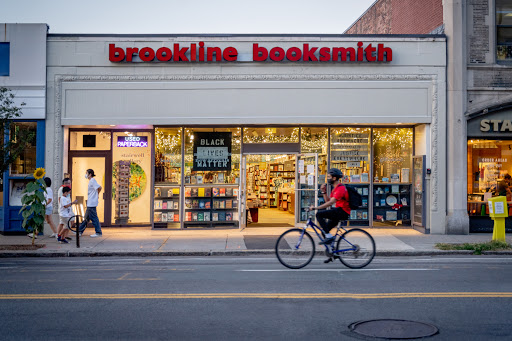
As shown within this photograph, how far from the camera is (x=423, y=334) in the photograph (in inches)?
230

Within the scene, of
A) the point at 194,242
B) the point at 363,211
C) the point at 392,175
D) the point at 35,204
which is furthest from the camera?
the point at 392,175

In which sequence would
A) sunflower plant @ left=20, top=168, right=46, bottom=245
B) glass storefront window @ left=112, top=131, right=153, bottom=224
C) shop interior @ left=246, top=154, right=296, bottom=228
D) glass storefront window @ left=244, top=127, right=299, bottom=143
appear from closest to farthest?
sunflower plant @ left=20, top=168, right=46, bottom=245
glass storefront window @ left=244, top=127, right=299, bottom=143
glass storefront window @ left=112, top=131, right=153, bottom=224
shop interior @ left=246, top=154, right=296, bottom=228

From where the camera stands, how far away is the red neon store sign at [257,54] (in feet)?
54.2

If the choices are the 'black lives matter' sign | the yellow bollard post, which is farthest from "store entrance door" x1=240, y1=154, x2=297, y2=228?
the yellow bollard post

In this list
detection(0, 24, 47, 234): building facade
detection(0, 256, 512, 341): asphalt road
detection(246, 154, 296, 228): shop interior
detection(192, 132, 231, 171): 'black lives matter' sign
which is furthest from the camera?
detection(246, 154, 296, 228): shop interior

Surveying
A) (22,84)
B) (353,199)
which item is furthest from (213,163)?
(353,199)

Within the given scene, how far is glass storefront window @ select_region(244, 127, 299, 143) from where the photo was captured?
17.5 m

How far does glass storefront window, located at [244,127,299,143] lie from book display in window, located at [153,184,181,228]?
293 cm

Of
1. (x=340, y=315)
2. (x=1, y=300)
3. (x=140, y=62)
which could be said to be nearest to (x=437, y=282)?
(x=340, y=315)

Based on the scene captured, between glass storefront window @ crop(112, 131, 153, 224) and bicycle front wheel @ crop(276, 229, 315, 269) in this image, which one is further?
glass storefront window @ crop(112, 131, 153, 224)

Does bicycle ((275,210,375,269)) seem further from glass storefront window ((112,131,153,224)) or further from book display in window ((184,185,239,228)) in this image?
glass storefront window ((112,131,153,224))

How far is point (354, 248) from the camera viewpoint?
10344mm

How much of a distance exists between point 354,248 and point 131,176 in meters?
10.1

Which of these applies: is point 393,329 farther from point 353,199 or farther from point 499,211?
point 499,211
